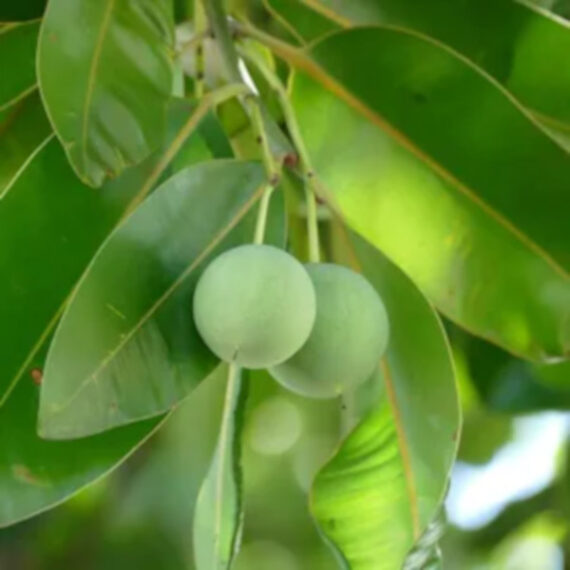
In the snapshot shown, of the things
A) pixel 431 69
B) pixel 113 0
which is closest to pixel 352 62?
pixel 431 69

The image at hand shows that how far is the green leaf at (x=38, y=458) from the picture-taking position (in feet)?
3.30

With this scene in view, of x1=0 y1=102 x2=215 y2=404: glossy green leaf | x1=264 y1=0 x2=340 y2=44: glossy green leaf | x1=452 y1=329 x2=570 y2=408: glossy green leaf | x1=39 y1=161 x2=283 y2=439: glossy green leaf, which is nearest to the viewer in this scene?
x1=39 y1=161 x2=283 y2=439: glossy green leaf

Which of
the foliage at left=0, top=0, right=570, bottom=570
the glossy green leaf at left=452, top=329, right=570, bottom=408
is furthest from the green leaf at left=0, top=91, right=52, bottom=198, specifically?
the glossy green leaf at left=452, top=329, right=570, bottom=408

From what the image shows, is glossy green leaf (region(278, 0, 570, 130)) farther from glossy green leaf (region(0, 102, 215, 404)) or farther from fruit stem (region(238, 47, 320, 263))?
glossy green leaf (region(0, 102, 215, 404))

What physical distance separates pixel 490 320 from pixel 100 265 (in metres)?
0.32

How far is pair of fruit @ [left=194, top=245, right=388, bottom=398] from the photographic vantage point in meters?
0.89

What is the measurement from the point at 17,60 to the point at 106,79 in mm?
200

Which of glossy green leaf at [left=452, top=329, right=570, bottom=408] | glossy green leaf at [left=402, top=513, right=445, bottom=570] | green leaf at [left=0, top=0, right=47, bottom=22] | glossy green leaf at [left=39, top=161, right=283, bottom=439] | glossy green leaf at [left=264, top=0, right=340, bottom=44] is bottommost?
glossy green leaf at [left=452, top=329, right=570, bottom=408]

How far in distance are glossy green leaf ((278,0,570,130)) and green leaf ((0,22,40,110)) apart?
245 millimetres

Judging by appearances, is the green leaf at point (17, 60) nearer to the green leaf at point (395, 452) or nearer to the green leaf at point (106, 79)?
the green leaf at point (106, 79)

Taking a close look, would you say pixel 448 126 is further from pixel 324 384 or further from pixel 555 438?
pixel 555 438

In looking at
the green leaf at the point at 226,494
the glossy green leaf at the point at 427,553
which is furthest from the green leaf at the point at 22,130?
the glossy green leaf at the point at 427,553

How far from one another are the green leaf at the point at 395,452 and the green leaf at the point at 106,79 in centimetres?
19

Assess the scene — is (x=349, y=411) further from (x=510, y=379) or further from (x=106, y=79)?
(x=510, y=379)
